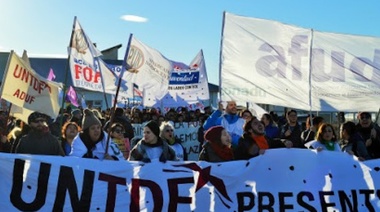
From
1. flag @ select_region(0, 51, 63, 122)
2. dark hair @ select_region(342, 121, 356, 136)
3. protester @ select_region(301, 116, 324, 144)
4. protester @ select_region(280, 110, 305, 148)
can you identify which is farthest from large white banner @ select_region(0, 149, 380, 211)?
protester @ select_region(280, 110, 305, 148)

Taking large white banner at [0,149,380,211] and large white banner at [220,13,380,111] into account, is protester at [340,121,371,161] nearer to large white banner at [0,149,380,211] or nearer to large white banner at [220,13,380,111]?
large white banner at [220,13,380,111]

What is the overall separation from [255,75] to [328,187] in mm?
3026

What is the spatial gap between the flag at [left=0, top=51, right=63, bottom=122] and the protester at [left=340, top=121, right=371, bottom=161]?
12.8 feet

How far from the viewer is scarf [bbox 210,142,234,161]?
6.37 meters

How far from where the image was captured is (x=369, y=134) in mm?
7562

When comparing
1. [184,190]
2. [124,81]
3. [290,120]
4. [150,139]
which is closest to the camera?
[184,190]

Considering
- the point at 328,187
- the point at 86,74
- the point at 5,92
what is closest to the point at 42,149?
the point at 5,92

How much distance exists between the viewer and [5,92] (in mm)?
6703

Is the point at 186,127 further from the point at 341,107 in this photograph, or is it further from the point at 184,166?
the point at 184,166

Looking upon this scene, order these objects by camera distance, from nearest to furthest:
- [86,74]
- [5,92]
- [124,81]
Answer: [5,92] < [86,74] < [124,81]

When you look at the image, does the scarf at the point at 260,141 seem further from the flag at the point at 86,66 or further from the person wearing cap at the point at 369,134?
the flag at the point at 86,66

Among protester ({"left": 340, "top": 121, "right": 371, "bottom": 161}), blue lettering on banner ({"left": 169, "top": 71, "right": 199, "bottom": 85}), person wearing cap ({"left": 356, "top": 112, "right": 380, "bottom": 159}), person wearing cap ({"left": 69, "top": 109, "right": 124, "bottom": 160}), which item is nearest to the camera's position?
person wearing cap ({"left": 69, "top": 109, "right": 124, "bottom": 160})

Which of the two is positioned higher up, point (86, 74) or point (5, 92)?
point (86, 74)

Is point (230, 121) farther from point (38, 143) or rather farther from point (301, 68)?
point (38, 143)
